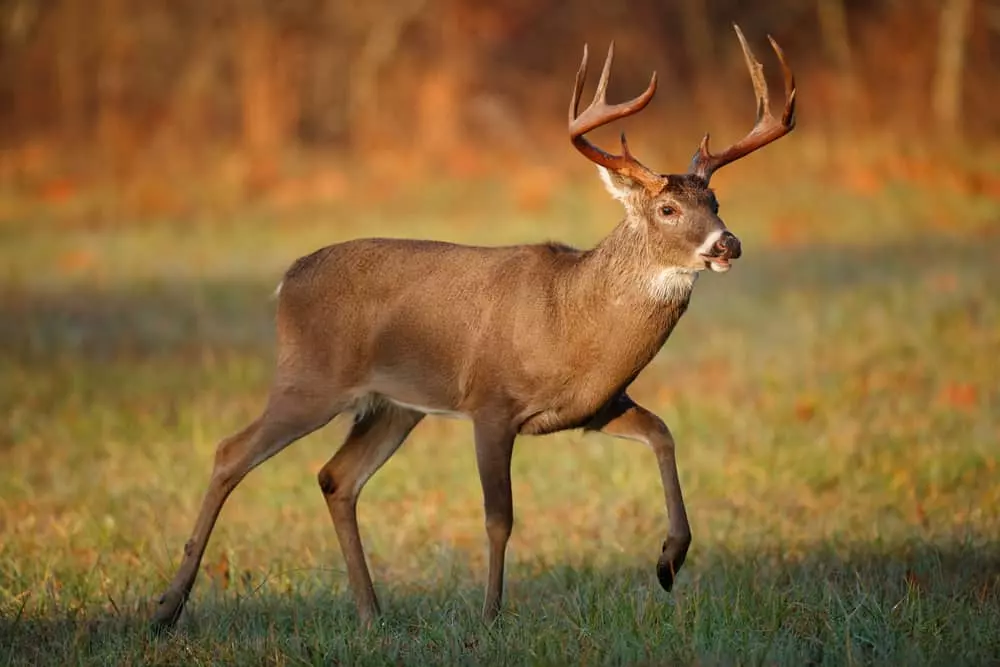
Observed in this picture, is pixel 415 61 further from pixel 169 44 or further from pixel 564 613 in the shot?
pixel 564 613

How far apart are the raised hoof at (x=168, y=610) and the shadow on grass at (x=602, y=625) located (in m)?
0.05

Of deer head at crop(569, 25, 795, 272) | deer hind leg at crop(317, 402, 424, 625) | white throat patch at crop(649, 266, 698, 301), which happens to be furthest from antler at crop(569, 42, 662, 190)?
deer hind leg at crop(317, 402, 424, 625)

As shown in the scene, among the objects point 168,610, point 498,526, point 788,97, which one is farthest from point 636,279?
point 168,610

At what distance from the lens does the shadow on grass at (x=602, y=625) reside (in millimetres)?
5613

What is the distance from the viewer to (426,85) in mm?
25188

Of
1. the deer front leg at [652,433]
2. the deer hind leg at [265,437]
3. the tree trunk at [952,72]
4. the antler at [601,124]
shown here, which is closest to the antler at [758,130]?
the antler at [601,124]

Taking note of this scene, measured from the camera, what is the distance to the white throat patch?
694 centimetres

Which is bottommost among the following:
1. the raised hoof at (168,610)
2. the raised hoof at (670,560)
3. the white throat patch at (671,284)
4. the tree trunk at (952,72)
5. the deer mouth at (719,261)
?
the raised hoof at (168,610)

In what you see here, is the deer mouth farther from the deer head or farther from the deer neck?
the deer neck

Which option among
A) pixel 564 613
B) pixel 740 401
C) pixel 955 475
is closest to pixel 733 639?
pixel 564 613

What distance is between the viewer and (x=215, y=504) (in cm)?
730

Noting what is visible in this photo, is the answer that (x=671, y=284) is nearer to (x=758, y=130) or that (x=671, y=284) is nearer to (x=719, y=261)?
(x=719, y=261)

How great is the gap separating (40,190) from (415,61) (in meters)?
6.65

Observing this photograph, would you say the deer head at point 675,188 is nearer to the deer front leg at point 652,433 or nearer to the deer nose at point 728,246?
the deer nose at point 728,246
